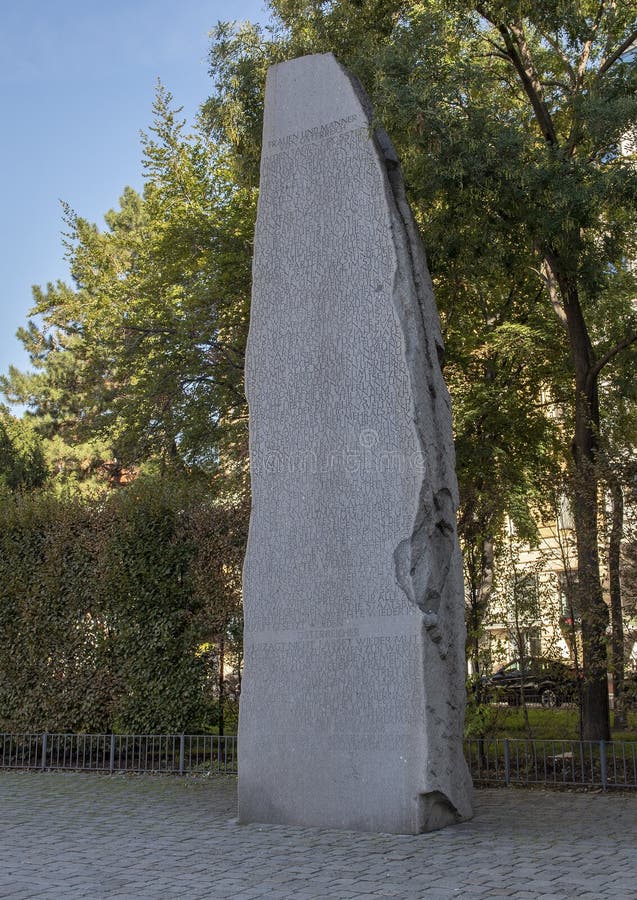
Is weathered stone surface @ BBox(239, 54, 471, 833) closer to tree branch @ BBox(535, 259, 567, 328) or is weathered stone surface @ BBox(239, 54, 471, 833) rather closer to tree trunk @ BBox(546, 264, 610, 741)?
tree trunk @ BBox(546, 264, 610, 741)

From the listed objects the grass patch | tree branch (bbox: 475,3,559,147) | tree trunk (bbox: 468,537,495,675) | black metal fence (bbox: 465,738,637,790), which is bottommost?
black metal fence (bbox: 465,738,637,790)

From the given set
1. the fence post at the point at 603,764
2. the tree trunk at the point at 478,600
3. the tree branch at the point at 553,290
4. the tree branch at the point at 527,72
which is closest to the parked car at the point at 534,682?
the tree trunk at the point at 478,600

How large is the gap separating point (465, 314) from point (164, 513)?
7661 millimetres

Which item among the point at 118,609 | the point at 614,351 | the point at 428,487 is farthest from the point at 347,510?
the point at 614,351

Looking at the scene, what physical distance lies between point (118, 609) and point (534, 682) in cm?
602

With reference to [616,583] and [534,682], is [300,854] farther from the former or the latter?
[534,682]

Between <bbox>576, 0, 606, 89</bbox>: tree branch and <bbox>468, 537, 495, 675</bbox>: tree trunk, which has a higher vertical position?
<bbox>576, 0, 606, 89</bbox>: tree branch

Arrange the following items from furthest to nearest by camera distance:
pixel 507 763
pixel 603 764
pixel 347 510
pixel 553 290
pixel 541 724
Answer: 1. pixel 553 290
2. pixel 541 724
3. pixel 507 763
4. pixel 603 764
5. pixel 347 510

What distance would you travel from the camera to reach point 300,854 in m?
7.86

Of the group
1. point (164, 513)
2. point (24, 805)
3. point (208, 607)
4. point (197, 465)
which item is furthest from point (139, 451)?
point (24, 805)

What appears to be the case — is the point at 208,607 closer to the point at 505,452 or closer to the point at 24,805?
the point at 24,805

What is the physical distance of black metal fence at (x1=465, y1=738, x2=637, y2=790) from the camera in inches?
466

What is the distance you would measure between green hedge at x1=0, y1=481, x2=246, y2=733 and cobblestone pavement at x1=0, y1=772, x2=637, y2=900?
3317 mm

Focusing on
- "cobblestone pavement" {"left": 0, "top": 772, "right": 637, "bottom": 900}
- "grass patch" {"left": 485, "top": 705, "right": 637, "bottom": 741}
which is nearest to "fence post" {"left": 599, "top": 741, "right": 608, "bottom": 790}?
"cobblestone pavement" {"left": 0, "top": 772, "right": 637, "bottom": 900}
